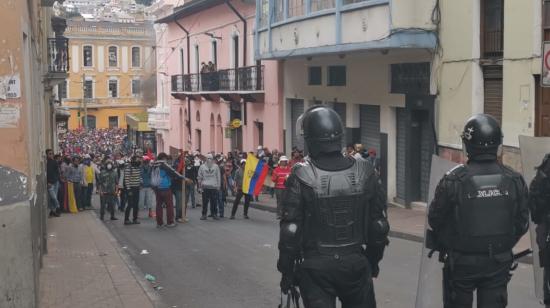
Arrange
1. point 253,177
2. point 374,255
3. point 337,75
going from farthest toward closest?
1. point 337,75
2. point 253,177
3. point 374,255

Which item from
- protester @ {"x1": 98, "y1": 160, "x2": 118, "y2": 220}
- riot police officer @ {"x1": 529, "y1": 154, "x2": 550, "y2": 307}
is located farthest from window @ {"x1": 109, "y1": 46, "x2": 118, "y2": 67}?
riot police officer @ {"x1": 529, "y1": 154, "x2": 550, "y2": 307}

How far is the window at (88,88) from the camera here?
71750 millimetres

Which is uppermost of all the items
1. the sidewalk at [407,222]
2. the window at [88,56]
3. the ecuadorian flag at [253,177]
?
the window at [88,56]

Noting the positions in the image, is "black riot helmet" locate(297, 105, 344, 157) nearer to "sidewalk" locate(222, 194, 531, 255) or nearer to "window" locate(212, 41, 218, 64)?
"sidewalk" locate(222, 194, 531, 255)

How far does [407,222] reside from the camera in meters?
15.7

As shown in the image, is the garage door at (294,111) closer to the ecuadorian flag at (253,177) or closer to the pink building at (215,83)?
the pink building at (215,83)

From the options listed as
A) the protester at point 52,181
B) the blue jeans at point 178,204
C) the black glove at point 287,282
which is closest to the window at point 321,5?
the blue jeans at point 178,204

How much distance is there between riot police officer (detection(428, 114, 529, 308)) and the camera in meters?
5.45

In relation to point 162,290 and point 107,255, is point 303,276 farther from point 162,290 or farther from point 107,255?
point 107,255

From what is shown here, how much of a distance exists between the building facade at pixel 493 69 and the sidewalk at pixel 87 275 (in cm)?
749

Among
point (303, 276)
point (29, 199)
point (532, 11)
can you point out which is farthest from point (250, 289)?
point (532, 11)

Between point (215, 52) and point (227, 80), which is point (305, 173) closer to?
point (227, 80)

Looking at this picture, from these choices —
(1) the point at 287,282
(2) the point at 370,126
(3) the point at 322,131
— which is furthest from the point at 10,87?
(2) the point at 370,126

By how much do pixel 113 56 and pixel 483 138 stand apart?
2731 inches
